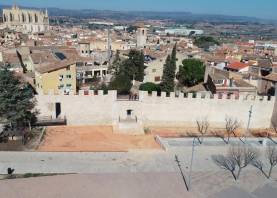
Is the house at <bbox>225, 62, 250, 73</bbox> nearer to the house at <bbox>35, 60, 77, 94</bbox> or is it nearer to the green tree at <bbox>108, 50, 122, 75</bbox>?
the green tree at <bbox>108, 50, 122, 75</bbox>

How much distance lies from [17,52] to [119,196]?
37420 mm

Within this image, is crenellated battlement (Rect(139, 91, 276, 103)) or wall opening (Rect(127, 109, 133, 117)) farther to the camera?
wall opening (Rect(127, 109, 133, 117))

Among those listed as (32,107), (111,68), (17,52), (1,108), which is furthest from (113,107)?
Result: (17,52)

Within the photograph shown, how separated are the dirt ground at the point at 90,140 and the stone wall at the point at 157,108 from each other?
114 cm

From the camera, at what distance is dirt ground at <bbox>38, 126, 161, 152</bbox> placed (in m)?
Result: 23.0

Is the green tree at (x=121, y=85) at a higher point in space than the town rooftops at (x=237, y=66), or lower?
lower

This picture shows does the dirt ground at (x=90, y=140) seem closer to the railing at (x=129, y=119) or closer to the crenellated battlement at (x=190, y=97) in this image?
the railing at (x=129, y=119)

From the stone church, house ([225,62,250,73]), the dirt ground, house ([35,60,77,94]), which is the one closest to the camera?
Result: the dirt ground

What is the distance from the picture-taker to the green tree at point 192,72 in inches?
1745

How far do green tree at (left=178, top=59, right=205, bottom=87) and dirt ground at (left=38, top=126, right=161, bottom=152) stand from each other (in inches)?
786

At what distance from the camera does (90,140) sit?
24781 millimetres

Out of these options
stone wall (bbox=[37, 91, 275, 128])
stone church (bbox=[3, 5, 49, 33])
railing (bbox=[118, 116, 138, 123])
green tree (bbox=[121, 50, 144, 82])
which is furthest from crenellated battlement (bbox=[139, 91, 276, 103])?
stone church (bbox=[3, 5, 49, 33])

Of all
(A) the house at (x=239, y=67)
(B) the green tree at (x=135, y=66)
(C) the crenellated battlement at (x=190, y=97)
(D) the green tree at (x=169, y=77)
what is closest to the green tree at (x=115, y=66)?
(B) the green tree at (x=135, y=66)

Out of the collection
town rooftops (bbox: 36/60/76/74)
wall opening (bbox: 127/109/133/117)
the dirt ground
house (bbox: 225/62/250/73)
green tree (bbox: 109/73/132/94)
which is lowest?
the dirt ground
